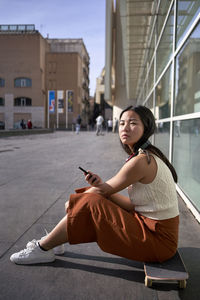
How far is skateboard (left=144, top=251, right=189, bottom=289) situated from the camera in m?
1.70

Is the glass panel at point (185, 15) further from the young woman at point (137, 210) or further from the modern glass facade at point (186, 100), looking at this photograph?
the young woman at point (137, 210)

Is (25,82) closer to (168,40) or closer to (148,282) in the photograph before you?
(168,40)

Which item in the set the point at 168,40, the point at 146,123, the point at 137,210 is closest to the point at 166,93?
the point at 168,40

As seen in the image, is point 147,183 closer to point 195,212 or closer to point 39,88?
point 195,212

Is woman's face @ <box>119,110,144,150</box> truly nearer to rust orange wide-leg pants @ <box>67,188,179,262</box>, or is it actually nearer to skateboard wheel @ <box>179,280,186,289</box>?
rust orange wide-leg pants @ <box>67,188,179,262</box>

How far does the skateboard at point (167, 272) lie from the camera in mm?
1702

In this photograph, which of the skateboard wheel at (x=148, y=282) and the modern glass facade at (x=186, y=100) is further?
the modern glass facade at (x=186, y=100)

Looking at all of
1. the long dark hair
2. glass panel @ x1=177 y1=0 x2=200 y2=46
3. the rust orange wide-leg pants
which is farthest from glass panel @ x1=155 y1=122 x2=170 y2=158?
the rust orange wide-leg pants

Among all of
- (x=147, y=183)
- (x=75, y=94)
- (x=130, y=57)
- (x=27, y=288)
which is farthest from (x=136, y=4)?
(x=75, y=94)

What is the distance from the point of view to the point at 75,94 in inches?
2133

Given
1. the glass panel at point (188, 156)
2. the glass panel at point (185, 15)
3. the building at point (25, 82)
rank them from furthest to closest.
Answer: the building at point (25, 82), the glass panel at point (185, 15), the glass panel at point (188, 156)

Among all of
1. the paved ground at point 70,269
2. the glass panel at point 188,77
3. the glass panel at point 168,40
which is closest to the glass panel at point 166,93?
the glass panel at point 168,40

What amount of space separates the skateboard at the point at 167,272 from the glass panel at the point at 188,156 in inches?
52.4

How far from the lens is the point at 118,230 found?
1.81 m
